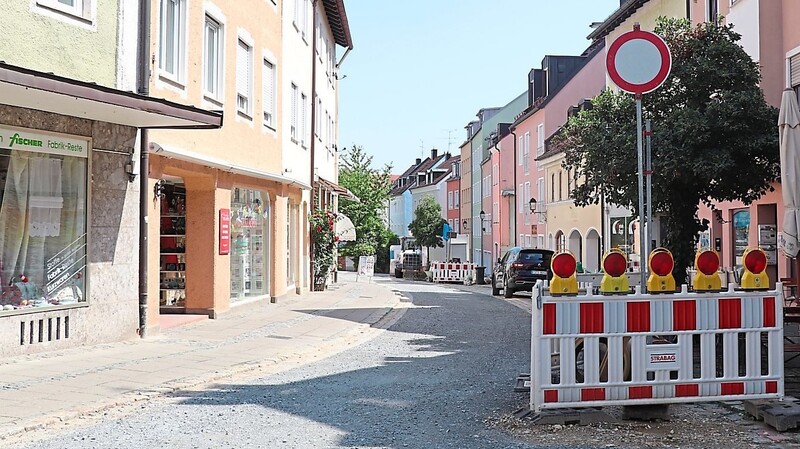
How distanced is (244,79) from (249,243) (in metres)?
3.61

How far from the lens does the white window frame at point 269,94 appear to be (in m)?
19.8

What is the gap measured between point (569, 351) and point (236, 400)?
132 inches

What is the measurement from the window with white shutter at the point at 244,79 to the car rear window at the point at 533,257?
1178 cm

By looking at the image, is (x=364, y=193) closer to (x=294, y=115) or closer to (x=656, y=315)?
(x=294, y=115)

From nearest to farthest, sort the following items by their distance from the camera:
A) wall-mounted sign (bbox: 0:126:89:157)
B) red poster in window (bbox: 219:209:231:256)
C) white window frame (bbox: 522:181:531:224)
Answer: wall-mounted sign (bbox: 0:126:89:157)
red poster in window (bbox: 219:209:231:256)
white window frame (bbox: 522:181:531:224)

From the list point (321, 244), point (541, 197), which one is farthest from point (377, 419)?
point (541, 197)

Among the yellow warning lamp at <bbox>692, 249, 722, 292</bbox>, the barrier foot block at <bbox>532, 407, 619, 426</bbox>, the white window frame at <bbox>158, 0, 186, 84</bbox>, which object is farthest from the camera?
the white window frame at <bbox>158, 0, 186, 84</bbox>

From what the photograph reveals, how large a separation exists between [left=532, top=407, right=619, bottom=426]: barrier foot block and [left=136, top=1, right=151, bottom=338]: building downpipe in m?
7.61

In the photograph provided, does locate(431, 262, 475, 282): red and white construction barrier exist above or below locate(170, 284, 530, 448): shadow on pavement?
above

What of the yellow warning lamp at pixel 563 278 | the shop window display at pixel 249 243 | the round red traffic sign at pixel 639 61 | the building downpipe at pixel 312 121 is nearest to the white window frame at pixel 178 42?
the shop window display at pixel 249 243

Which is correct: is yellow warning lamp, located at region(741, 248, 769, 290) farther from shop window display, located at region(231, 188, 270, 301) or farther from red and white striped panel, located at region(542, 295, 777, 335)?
shop window display, located at region(231, 188, 270, 301)

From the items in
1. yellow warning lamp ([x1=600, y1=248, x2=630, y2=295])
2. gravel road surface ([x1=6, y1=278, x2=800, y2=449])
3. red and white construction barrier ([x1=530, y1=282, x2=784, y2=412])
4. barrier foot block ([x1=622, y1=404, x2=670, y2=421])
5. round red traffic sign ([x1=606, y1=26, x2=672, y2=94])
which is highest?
round red traffic sign ([x1=606, y1=26, x2=672, y2=94])

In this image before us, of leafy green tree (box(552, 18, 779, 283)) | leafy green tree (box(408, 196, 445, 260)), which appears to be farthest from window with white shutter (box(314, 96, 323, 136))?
leafy green tree (box(408, 196, 445, 260))

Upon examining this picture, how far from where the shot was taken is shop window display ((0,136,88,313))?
10766 mm
